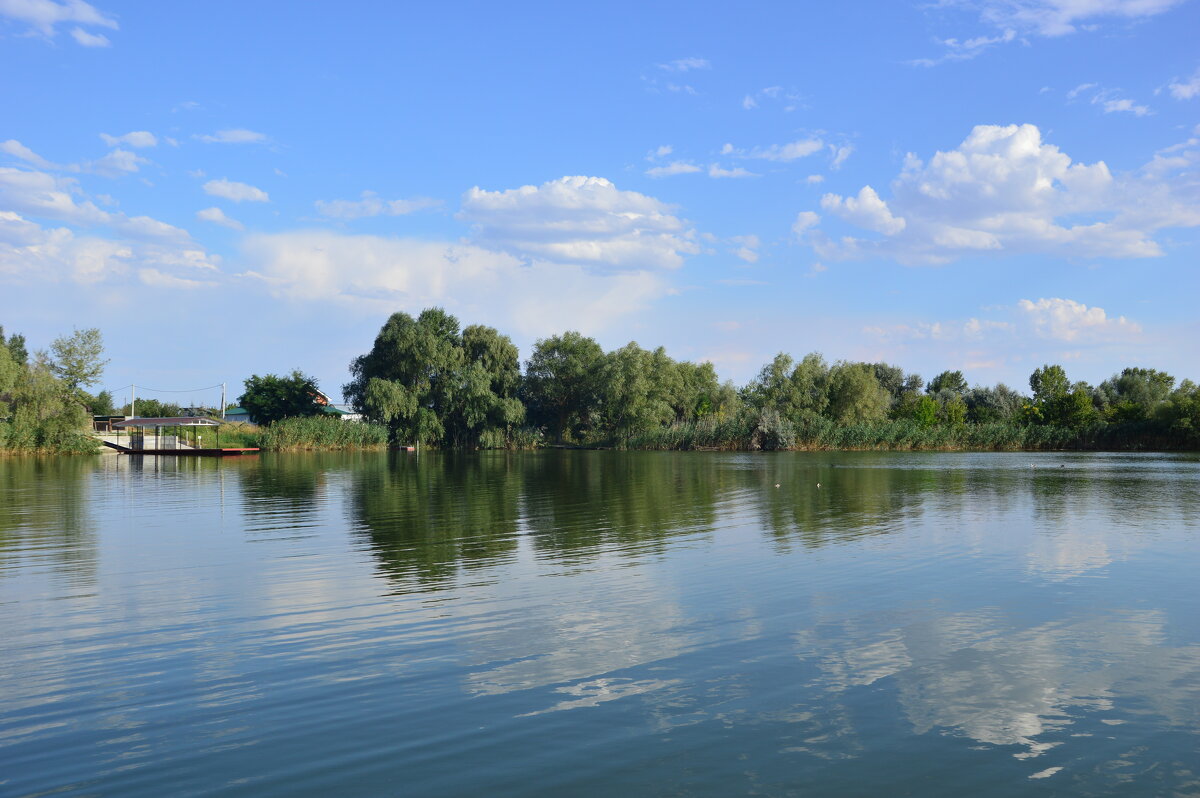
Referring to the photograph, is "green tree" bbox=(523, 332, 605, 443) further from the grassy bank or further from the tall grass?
the tall grass

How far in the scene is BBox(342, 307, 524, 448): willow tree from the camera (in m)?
78.1

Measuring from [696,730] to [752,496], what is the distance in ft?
73.0

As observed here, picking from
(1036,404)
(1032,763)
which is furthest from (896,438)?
(1032,763)

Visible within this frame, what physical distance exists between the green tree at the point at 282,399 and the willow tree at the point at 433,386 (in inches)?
327

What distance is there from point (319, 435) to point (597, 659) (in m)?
68.2

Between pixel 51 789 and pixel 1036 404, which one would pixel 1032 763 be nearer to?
pixel 51 789

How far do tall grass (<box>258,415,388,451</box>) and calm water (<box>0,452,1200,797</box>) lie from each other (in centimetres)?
5341

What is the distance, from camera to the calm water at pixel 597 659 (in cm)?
626

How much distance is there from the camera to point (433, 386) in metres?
83.4

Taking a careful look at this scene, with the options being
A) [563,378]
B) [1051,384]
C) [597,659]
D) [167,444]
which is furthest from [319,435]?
[1051,384]

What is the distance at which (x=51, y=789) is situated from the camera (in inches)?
230

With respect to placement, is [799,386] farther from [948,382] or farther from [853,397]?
[948,382]

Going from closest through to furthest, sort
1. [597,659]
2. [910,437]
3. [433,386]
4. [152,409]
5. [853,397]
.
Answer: [597,659] < [910,437] < [433,386] < [853,397] < [152,409]

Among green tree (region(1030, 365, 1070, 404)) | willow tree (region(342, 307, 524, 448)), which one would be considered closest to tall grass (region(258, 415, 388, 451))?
willow tree (region(342, 307, 524, 448))
